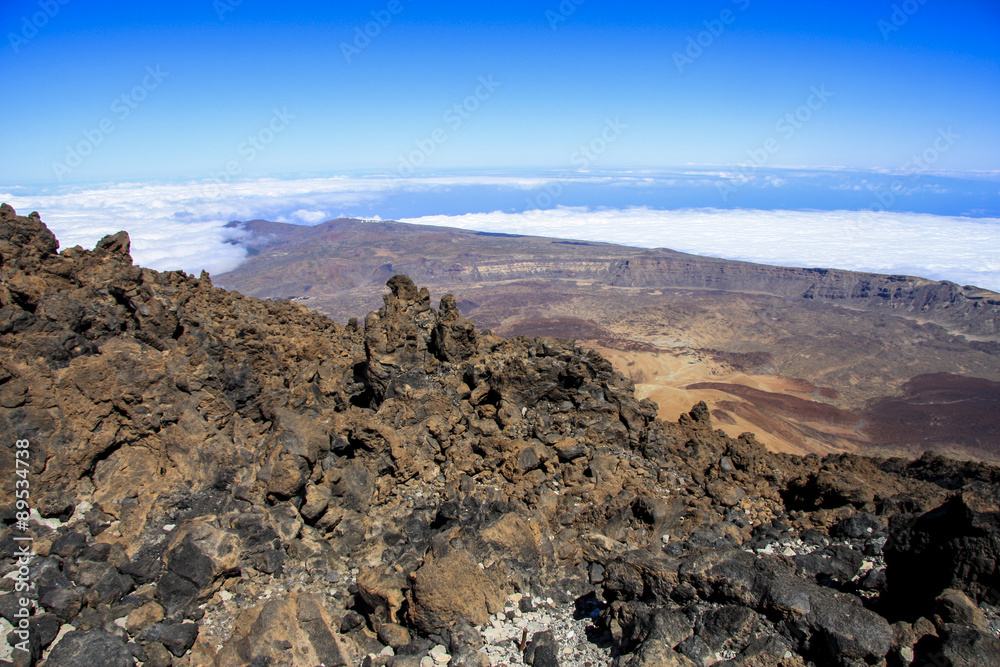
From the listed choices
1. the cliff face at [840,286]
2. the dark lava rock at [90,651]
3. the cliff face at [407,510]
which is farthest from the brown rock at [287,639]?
the cliff face at [840,286]

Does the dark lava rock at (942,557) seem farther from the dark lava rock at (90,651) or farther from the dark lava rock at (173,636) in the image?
the dark lava rock at (90,651)

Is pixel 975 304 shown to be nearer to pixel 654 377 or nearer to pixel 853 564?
pixel 654 377

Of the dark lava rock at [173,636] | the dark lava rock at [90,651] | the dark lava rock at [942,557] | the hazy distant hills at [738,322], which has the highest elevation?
the dark lava rock at [942,557]

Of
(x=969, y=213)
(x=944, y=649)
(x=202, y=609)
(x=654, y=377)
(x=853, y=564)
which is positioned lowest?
(x=654, y=377)

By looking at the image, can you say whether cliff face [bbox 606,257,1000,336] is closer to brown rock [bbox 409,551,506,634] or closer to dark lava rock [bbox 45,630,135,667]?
brown rock [bbox 409,551,506,634]

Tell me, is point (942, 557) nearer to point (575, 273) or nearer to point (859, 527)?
point (859, 527)

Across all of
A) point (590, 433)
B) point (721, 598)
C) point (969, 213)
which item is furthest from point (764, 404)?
point (969, 213)
